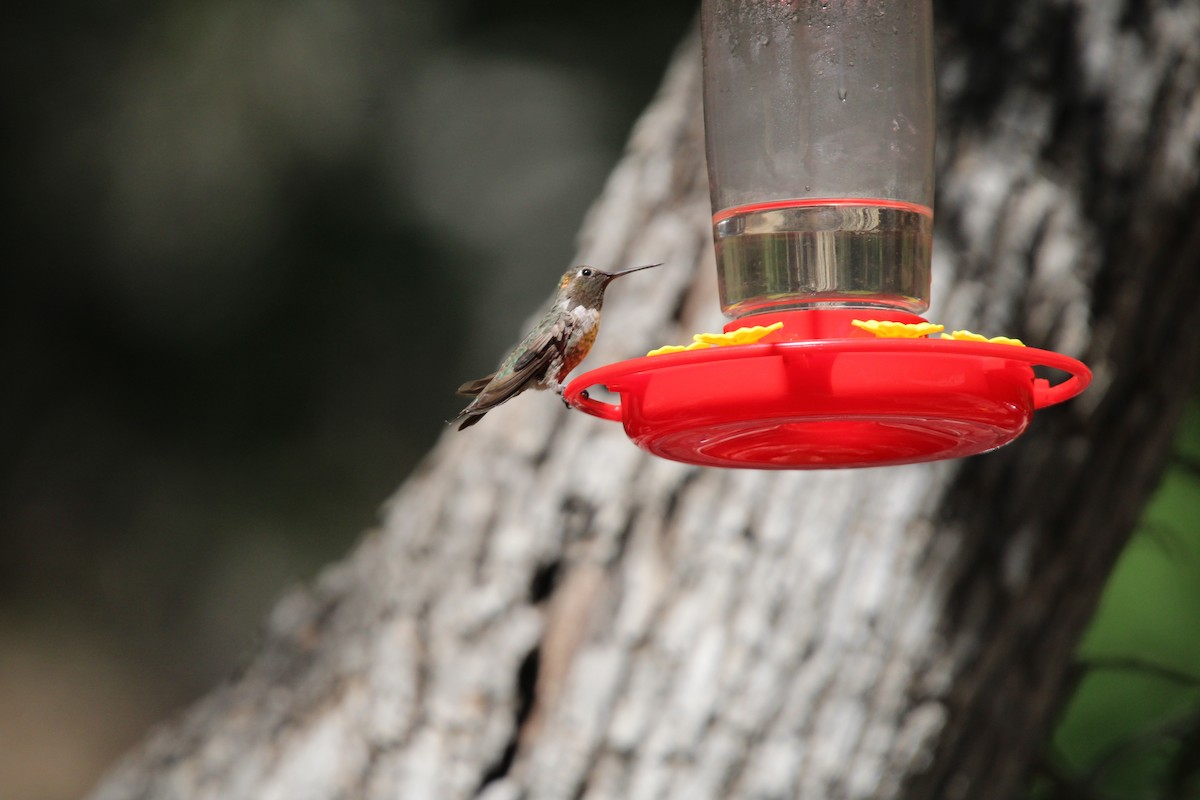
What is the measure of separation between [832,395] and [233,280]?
18.9 feet

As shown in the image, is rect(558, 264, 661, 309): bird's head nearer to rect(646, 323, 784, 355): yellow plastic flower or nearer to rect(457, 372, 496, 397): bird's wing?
rect(457, 372, 496, 397): bird's wing

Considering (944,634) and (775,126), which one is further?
(944,634)

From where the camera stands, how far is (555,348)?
2.33m

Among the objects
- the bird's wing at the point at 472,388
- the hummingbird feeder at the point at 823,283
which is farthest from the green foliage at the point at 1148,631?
the bird's wing at the point at 472,388

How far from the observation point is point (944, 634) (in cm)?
298

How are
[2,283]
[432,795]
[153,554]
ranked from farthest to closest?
1. [153,554]
2. [2,283]
3. [432,795]

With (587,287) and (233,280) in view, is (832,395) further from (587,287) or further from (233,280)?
(233,280)

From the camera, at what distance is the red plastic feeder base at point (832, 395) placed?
5.53 ft

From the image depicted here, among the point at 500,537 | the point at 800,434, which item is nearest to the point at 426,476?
the point at 500,537

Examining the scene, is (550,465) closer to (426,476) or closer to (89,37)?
(426,476)

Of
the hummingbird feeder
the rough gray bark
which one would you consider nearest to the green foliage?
the rough gray bark

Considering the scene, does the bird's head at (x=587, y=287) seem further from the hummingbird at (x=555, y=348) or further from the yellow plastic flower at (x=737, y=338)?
the yellow plastic flower at (x=737, y=338)

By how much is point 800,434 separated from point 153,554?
696cm

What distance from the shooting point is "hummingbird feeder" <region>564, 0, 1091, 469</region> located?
1.70 meters
